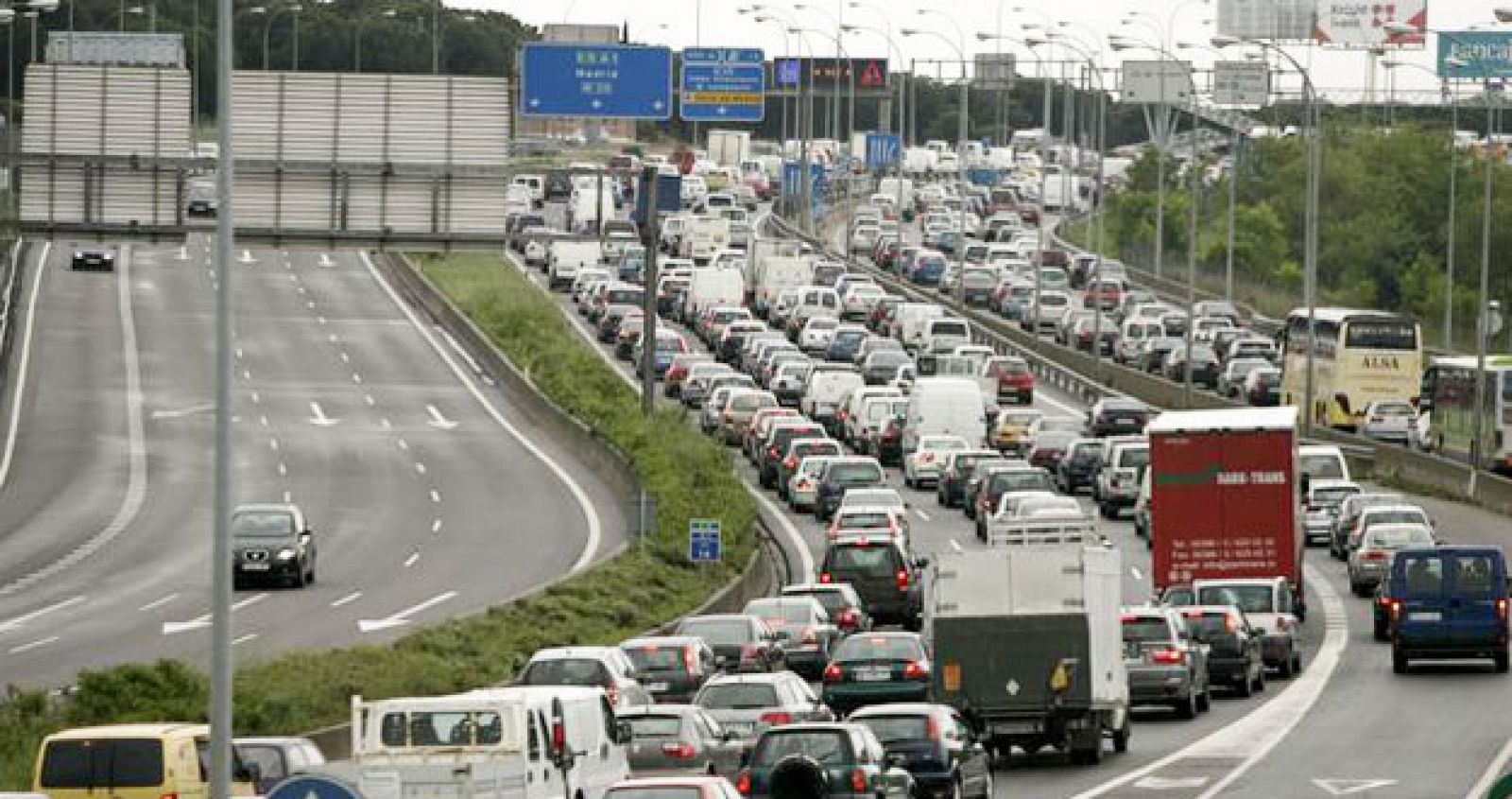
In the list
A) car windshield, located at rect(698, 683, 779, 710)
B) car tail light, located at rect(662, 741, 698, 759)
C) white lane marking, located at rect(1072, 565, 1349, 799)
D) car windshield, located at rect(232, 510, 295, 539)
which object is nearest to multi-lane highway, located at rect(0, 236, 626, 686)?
car windshield, located at rect(232, 510, 295, 539)

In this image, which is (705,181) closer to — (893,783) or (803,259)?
(803,259)

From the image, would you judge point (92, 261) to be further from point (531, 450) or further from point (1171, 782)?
point (1171, 782)

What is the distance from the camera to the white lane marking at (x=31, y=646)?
168 feet

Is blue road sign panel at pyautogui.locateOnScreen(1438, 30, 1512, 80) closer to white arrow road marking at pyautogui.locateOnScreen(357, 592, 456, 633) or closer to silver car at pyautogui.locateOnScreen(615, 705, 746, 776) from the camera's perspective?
white arrow road marking at pyautogui.locateOnScreen(357, 592, 456, 633)

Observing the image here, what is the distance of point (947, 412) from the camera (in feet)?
269

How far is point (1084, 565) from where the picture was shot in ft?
135

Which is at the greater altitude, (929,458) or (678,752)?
(678,752)

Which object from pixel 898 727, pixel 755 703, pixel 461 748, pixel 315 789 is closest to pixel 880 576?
pixel 755 703

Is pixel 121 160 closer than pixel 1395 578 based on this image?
No

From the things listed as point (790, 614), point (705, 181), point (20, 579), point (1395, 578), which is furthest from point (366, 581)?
point (705, 181)

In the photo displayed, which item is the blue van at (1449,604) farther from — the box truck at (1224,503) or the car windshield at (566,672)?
the car windshield at (566,672)

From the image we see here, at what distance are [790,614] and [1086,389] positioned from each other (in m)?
54.0

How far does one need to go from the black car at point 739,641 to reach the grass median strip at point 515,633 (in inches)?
87.9

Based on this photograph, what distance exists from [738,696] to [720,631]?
8.72 meters
